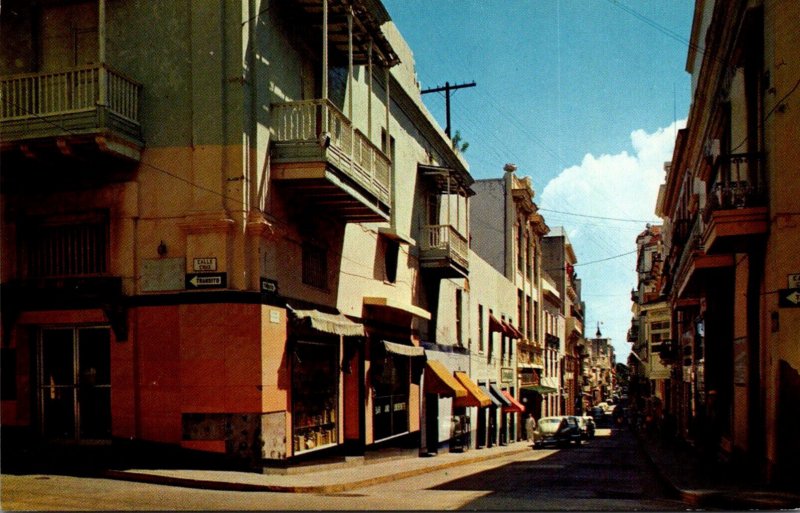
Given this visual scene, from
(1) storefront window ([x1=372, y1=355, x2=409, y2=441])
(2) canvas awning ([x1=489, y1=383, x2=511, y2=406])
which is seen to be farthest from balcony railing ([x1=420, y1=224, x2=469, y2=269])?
(2) canvas awning ([x1=489, y1=383, x2=511, y2=406])

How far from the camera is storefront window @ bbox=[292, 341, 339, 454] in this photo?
16328mm

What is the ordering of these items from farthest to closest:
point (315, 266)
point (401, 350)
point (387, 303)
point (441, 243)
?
1. point (441, 243)
2. point (401, 350)
3. point (387, 303)
4. point (315, 266)

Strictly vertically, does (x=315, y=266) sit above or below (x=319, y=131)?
below

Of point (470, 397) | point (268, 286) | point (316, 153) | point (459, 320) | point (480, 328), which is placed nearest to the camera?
point (268, 286)

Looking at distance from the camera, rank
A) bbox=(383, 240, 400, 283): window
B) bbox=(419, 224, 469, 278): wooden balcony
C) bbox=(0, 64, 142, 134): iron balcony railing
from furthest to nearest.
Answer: bbox=(419, 224, 469, 278): wooden balcony → bbox=(383, 240, 400, 283): window → bbox=(0, 64, 142, 134): iron balcony railing

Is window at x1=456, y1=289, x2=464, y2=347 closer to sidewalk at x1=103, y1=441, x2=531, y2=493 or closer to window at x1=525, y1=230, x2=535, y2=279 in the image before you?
sidewalk at x1=103, y1=441, x2=531, y2=493

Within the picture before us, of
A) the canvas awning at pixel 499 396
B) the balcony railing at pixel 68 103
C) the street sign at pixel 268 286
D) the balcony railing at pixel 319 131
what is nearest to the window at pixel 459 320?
the canvas awning at pixel 499 396

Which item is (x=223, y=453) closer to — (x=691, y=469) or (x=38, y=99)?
(x=38, y=99)

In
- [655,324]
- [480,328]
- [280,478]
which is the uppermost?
[480,328]

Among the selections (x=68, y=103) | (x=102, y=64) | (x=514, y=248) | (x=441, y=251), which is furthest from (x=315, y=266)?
(x=514, y=248)

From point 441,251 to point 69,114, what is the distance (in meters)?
15.1

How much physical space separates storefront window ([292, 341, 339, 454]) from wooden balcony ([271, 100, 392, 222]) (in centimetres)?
309

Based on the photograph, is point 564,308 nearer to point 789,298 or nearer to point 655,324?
point 655,324

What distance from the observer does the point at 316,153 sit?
50.0 ft
